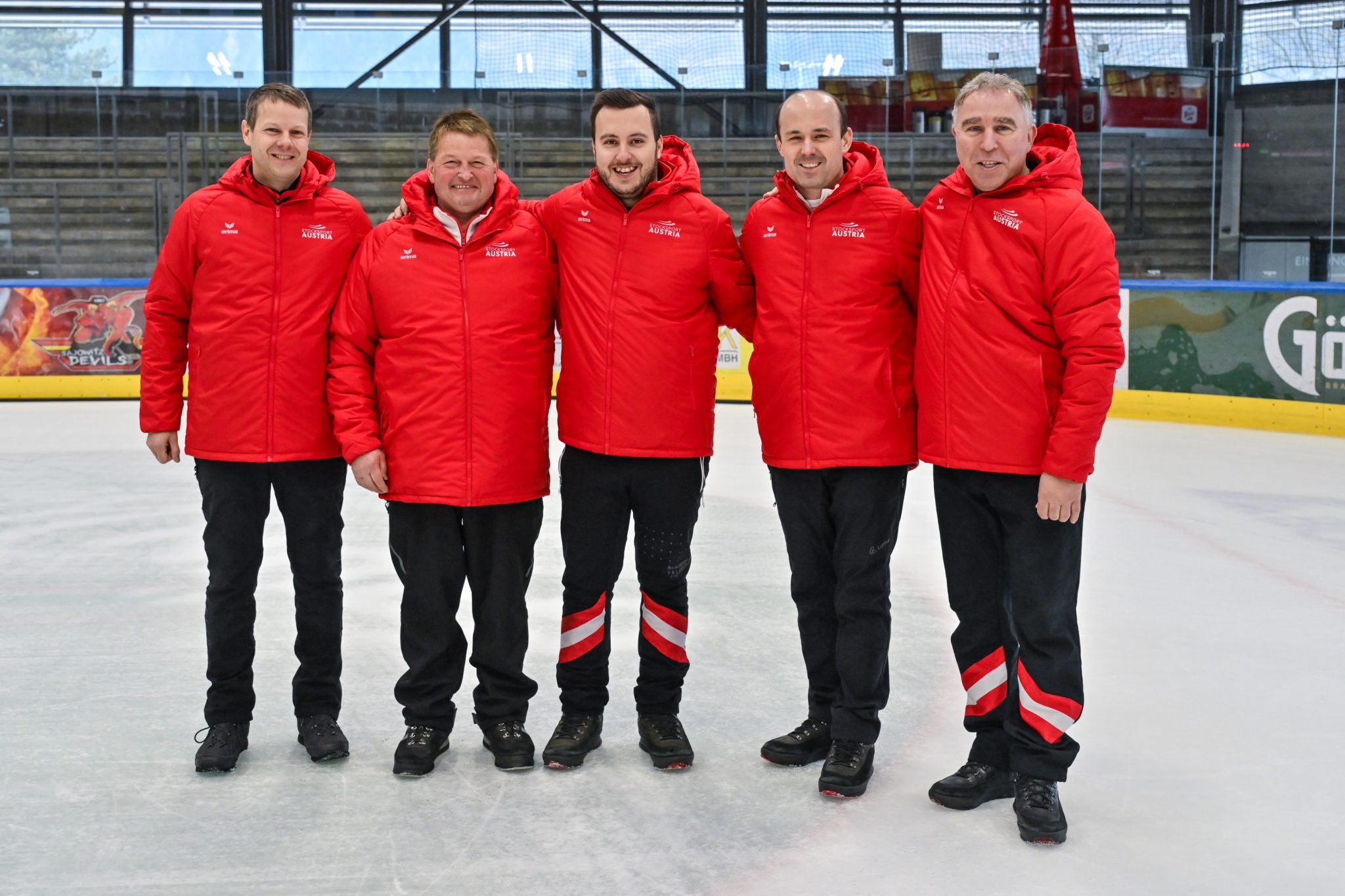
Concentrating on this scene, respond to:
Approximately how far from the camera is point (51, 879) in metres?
2.65

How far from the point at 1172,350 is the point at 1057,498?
8151 mm

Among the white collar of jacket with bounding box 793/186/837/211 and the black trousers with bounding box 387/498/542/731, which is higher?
the white collar of jacket with bounding box 793/186/837/211

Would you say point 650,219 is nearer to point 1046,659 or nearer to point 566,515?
point 566,515

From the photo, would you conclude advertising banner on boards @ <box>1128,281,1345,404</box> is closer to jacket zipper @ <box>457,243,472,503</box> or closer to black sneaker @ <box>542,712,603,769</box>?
black sneaker @ <box>542,712,603,769</box>

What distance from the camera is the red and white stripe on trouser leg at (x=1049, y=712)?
2926mm

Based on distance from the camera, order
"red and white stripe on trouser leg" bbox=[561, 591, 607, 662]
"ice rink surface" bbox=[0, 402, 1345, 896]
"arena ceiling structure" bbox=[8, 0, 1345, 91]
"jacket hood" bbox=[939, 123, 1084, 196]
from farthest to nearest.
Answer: "arena ceiling structure" bbox=[8, 0, 1345, 91]
"red and white stripe on trouser leg" bbox=[561, 591, 607, 662]
"jacket hood" bbox=[939, 123, 1084, 196]
"ice rink surface" bbox=[0, 402, 1345, 896]

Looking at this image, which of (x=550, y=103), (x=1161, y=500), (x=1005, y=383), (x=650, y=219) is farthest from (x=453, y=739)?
(x=550, y=103)

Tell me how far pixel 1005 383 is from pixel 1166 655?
5.80ft

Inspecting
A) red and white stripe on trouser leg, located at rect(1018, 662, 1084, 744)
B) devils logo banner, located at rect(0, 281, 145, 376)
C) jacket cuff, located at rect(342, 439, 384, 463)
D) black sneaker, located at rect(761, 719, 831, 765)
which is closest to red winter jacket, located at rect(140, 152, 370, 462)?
jacket cuff, located at rect(342, 439, 384, 463)

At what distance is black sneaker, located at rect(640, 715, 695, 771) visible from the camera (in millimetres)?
3258

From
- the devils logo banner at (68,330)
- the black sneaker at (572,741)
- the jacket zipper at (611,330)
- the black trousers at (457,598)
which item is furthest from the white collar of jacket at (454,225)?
the devils logo banner at (68,330)

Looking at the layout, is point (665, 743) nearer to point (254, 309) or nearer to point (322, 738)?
point (322, 738)

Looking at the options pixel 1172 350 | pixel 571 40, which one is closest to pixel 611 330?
pixel 1172 350

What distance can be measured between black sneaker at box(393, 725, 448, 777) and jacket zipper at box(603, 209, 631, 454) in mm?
824
